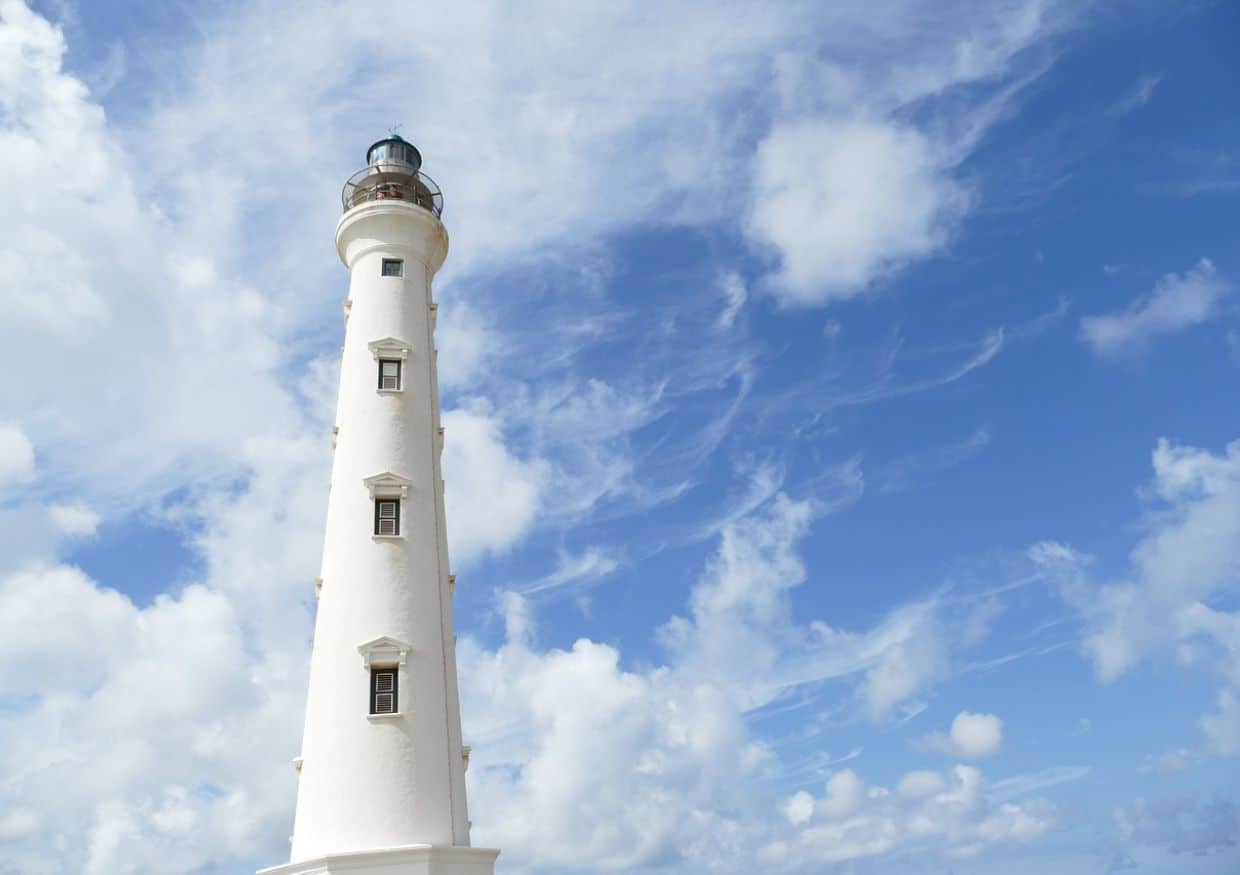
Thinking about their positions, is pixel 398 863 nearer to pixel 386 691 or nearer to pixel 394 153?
pixel 386 691

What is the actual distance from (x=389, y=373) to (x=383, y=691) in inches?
387

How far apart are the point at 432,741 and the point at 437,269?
53.4ft

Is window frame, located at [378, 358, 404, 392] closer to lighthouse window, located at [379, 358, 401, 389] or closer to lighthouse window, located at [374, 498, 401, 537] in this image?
lighthouse window, located at [379, 358, 401, 389]

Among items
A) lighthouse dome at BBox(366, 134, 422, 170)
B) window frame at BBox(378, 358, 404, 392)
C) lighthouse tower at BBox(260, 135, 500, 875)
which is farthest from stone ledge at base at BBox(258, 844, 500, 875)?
lighthouse dome at BBox(366, 134, 422, 170)

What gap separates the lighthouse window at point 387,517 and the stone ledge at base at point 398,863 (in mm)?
8397

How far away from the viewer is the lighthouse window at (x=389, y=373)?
28875 mm

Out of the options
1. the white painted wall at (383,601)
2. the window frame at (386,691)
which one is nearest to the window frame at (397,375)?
the white painted wall at (383,601)

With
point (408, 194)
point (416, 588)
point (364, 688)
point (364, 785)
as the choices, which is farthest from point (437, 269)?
point (364, 785)

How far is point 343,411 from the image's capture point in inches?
1133

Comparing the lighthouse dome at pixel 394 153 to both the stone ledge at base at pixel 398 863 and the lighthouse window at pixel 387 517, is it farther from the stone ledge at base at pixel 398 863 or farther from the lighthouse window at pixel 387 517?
the stone ledge at base at pixel 398 863

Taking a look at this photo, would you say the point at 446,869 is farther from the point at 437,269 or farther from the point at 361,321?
the point at 437,269

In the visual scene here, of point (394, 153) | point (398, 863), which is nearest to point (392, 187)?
point (394, 153)

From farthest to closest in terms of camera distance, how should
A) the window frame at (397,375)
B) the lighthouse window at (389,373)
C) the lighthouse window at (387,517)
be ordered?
the lighthouse window at (389,373)
the window frame at (397,375)
the lighthouse window at (387,517)

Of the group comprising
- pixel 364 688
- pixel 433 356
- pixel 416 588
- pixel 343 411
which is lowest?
pixel 364 688
